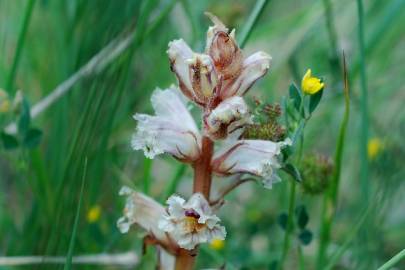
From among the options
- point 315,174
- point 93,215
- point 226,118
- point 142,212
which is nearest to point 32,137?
point 93,215

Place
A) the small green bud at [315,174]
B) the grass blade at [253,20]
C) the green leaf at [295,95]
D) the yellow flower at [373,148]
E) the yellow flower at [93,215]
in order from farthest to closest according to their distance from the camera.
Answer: the yellow flower at [373,148] → the yellow flower at [93,215] → the small green bud at [315,174] → the grass blade at [253,20] → the green leaf at [295,95]

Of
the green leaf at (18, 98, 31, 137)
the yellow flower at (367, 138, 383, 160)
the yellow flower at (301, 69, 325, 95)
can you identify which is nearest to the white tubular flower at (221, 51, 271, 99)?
the yellow flower at (301, 69, 325, 95)

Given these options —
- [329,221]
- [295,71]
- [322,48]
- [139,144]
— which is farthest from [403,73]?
[139,144]

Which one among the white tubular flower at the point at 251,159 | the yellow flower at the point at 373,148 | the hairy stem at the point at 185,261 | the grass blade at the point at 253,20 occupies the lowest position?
the hairy stem at the point at 185,261

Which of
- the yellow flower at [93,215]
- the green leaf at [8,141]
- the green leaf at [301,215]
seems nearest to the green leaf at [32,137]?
the green leaf at [8,141]

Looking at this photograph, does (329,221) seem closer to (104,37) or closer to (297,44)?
(104,37)

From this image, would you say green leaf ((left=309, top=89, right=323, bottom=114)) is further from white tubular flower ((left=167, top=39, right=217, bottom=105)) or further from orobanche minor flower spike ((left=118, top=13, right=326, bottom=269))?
white tubular flower ((left=167, top=39, right=217, bottom=105))

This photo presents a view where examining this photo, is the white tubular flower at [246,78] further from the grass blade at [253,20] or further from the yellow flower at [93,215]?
the yellow flower at [93,215]
